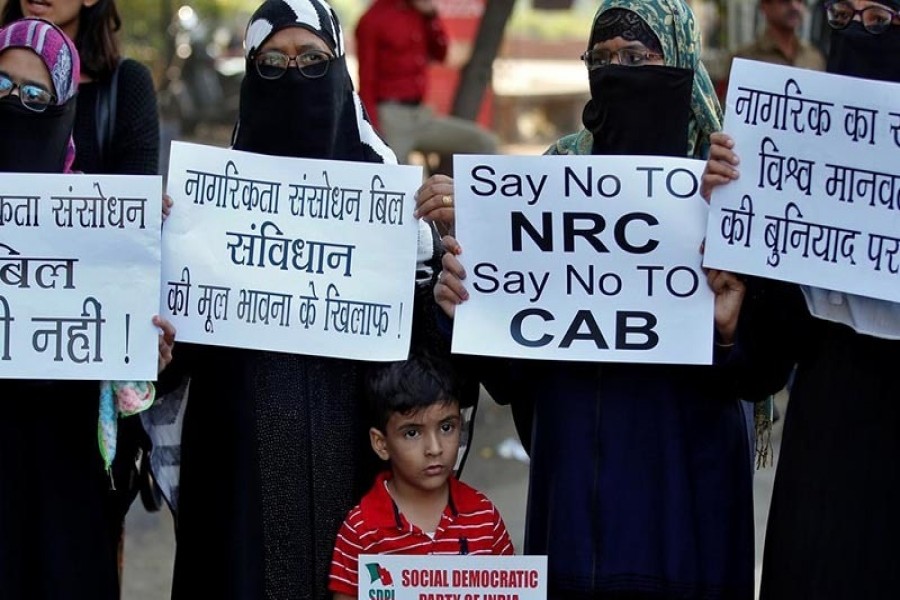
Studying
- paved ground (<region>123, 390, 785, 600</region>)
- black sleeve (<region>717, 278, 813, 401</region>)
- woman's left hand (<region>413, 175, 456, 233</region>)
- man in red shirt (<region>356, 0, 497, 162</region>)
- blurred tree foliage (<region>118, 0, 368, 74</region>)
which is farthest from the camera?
blurred tree foliage (<region>118, 0, 368, 74</region>)

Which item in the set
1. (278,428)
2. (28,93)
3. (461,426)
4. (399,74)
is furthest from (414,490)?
(399,74)

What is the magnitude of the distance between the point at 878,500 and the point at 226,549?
1.48 m

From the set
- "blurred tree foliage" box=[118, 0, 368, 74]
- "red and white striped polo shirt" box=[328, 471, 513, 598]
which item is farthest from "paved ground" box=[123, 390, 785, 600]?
"blurred tree foliage" box=[118, 0, 368, 74]

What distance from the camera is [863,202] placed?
10.6 ft

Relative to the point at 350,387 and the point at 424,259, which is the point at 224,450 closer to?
the point at 350,387

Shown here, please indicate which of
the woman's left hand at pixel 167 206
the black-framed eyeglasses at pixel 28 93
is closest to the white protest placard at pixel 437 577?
the woman's left hand at pixel 167 206

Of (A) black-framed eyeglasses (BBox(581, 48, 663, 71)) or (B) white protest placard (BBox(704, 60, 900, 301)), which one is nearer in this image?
(B) white protest placard (BBox(704, 60, 900, 301))

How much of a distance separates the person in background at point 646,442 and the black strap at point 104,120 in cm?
152

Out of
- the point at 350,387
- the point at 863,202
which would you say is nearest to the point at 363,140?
the point at 350,387

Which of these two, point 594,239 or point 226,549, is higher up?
point 594,239

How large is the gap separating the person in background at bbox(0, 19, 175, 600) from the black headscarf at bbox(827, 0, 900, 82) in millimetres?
1620

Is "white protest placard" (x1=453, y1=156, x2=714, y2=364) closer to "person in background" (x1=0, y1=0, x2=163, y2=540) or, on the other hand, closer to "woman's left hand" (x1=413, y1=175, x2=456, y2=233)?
A: "woman's left hand" (x1=413, y1=175, x2=456, y2=233)

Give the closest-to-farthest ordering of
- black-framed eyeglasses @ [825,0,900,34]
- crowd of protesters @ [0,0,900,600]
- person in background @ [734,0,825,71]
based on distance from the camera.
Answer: black-framed eyeglasses @ [825,0,900,34], crowd of protesters @ [0,0,900,600], person in background @ [734,0,825,71]

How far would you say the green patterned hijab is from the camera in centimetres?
333
